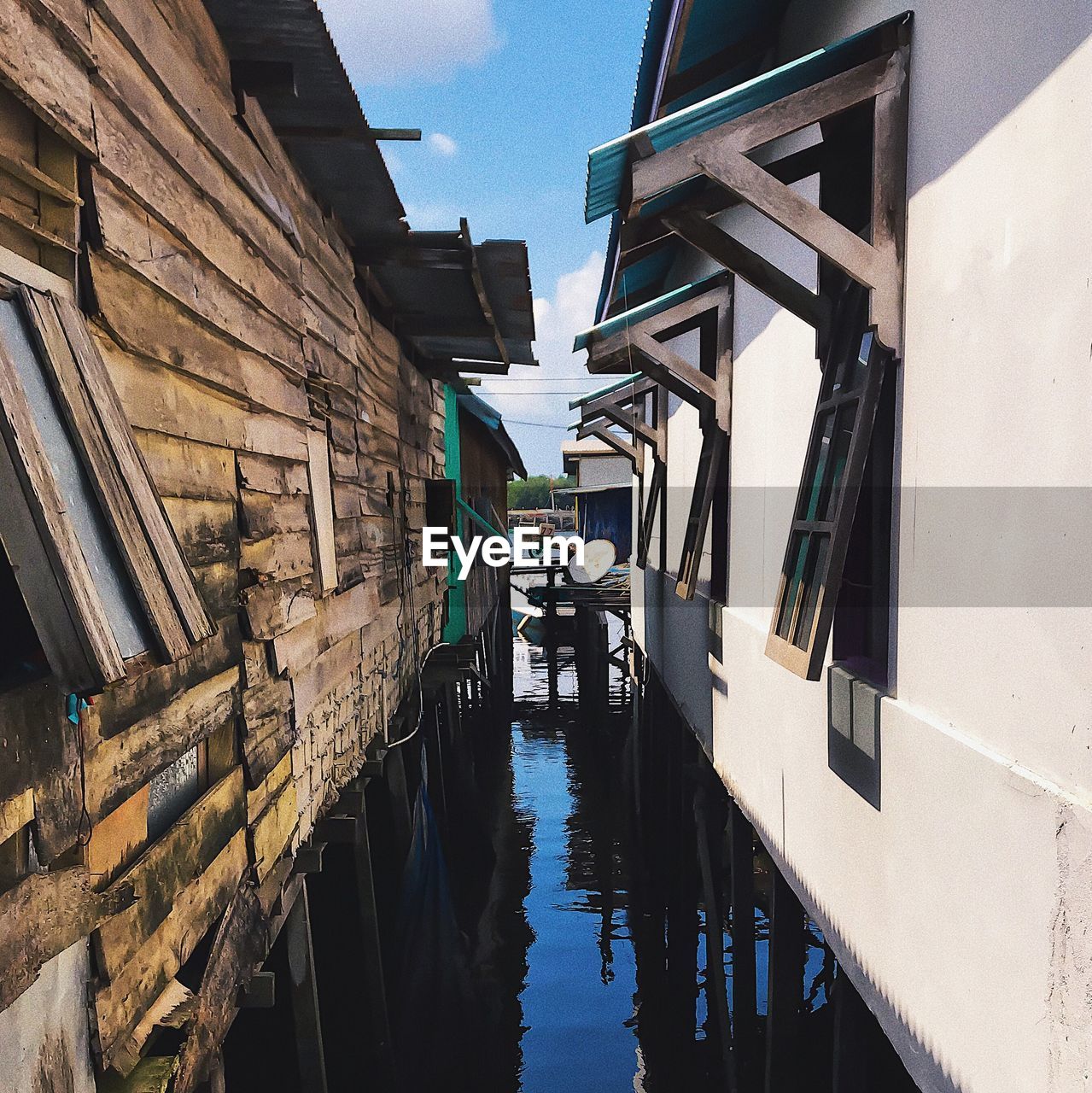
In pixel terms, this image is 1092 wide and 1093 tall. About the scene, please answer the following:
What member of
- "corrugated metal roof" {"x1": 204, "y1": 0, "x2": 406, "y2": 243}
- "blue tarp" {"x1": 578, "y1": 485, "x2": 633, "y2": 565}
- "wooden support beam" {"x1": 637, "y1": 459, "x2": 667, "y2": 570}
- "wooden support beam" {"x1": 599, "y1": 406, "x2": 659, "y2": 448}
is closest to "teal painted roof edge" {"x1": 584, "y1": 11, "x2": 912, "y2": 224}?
"corrugated metal roof" {"x1": 204, "y1": 0, "x2": 406, "y2": 243}

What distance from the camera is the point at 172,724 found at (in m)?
2.82

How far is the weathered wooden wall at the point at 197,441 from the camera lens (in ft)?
7.48

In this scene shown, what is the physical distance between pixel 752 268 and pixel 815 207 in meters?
0.57

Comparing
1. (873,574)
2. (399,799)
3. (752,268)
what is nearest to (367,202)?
(752,268)

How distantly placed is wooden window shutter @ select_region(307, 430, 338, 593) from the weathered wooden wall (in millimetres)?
21

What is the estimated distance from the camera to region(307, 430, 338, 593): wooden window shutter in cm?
494

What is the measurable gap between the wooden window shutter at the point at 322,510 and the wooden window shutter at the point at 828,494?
7.90 feet

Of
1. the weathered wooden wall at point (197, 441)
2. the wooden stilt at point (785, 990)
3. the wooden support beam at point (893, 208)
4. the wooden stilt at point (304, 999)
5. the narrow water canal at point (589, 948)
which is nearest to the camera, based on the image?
the weathered wooden wall at point (197, 441)

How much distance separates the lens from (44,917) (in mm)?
1900

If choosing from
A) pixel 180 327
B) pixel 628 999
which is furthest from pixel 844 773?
pixel 628 999

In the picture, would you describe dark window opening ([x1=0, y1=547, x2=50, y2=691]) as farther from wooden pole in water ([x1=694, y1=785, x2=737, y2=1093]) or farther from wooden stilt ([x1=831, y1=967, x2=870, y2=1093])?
wooden pole in water ([x1=694, y1=785, x2=737, y2=1093])

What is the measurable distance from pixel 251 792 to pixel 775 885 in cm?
274

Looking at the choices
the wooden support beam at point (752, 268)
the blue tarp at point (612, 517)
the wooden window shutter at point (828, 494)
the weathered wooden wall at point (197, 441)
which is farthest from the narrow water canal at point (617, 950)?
the blue tarp at point (612, 517)

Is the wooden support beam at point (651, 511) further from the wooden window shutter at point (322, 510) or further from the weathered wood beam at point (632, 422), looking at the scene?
the wooden window shutter at point (322, 510)
